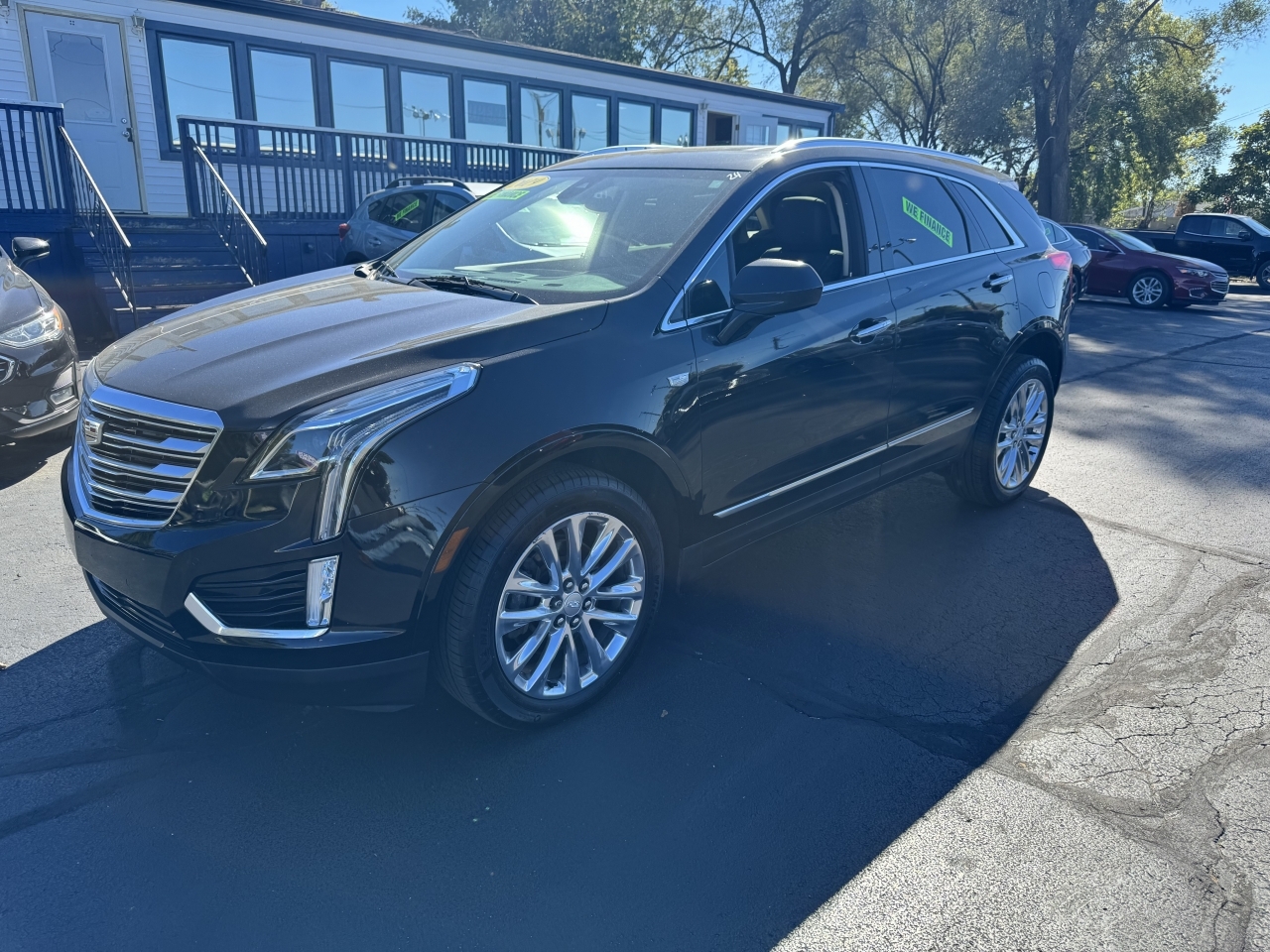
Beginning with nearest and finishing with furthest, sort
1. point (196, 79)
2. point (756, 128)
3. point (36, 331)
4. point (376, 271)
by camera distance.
A: point (376, 271), point (36, 331), point (196, 79), point (756, 128)

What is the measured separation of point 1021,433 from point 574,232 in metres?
2.90

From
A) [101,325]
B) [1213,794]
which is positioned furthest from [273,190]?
[1213,794]

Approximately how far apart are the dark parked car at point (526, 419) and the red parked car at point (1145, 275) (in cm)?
1374

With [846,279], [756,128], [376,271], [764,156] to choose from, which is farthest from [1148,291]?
[376,271]

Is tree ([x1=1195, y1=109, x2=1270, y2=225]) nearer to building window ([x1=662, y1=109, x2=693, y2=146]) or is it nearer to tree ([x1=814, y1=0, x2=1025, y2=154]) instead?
tree ([x1=814, y1=0, x2=1025, y2=154])

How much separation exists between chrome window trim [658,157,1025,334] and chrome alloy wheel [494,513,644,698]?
0.77 meters

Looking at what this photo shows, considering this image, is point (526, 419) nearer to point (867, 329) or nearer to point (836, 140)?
point (867, 329)

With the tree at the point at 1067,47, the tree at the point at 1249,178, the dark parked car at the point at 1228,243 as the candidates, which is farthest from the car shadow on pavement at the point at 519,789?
the tree at the point at 1249,178

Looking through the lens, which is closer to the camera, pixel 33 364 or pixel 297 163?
pixel 33 364

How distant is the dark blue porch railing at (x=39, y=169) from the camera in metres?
10.9

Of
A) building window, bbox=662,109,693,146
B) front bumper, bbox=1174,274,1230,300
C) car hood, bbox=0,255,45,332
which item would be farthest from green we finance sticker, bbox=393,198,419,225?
front bumper, bbox=1174,274,1230,300

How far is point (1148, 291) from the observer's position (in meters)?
16.6

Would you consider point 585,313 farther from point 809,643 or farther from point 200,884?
point 200,884

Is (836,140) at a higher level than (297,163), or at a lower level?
lower
